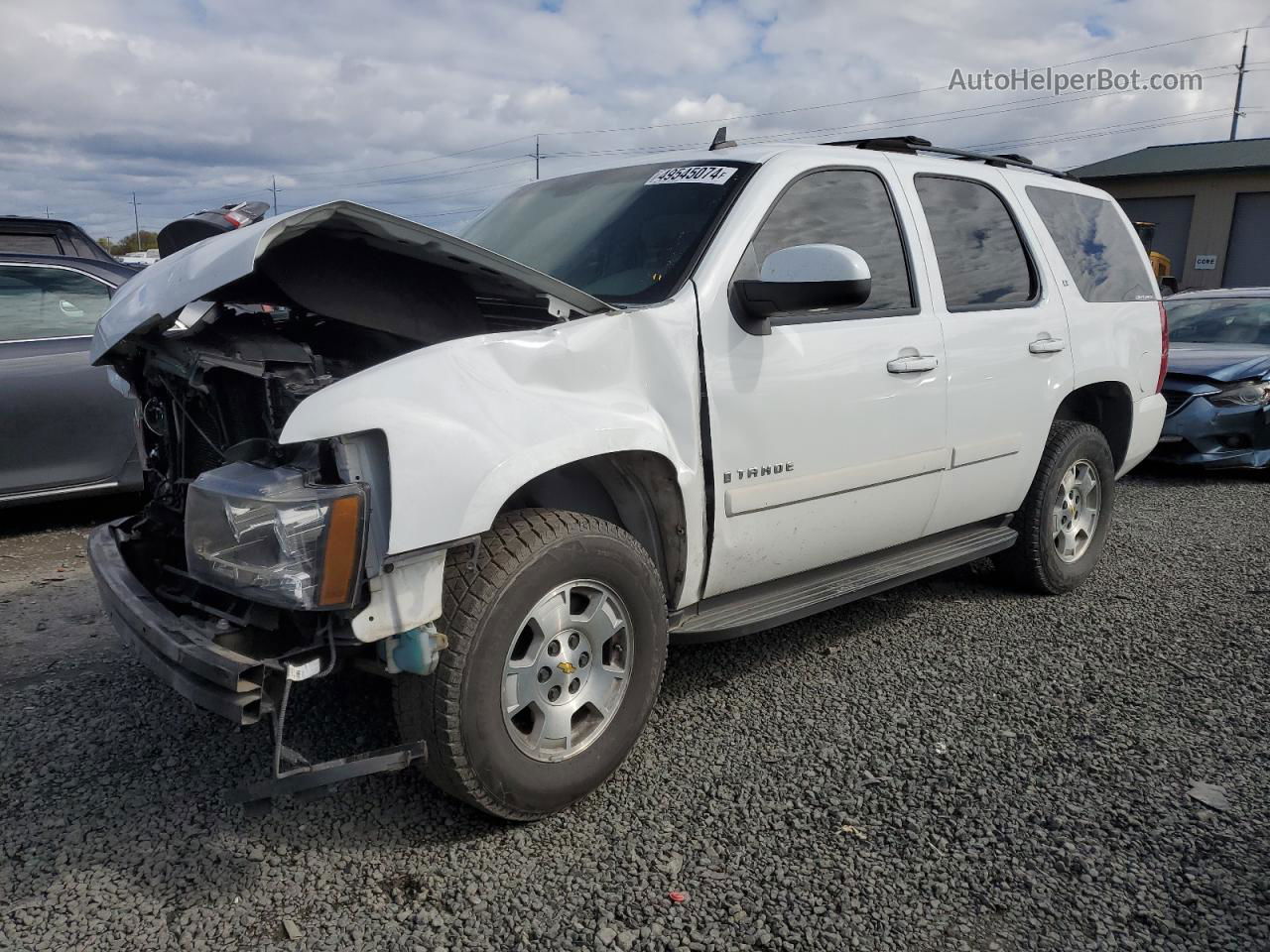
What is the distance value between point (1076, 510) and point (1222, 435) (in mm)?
3940

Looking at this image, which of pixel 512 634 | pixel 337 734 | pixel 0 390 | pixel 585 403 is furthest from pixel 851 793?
pixel 0 390

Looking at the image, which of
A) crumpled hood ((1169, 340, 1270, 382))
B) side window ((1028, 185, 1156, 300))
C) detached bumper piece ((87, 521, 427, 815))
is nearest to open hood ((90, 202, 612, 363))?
detached bumper piece ((87, 521, 427, 815))

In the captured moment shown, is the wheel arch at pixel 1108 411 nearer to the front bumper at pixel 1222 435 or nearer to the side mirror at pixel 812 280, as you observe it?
the side mirror at pixel 812 280

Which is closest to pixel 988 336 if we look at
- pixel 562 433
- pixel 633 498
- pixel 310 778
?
pixel 633 498

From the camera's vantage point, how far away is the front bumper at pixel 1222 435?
795 cm

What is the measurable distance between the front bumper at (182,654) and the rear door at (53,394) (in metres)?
2.99

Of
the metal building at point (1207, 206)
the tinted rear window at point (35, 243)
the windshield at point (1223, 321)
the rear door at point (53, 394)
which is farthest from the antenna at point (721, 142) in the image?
the metal building at point (1207, 206)

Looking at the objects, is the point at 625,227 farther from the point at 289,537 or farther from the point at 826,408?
the point at 289,537

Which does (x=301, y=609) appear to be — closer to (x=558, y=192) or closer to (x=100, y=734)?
(x=100, y=734)

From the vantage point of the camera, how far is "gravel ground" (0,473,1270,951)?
7.91 feet

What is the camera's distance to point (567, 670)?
9.10ft

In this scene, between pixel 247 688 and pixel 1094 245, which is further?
pixel 1094 245

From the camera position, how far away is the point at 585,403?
278cm

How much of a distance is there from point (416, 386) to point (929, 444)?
2.23 m
